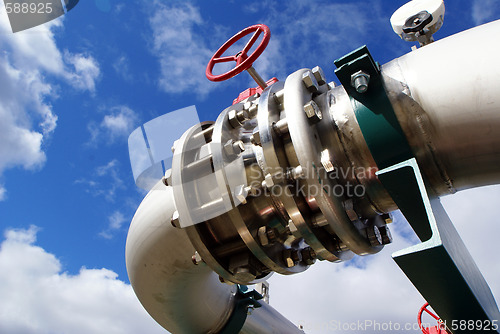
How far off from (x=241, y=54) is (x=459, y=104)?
45.4 inches

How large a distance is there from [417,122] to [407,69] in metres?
0.23

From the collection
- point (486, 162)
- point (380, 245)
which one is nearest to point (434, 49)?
point (486, 162)

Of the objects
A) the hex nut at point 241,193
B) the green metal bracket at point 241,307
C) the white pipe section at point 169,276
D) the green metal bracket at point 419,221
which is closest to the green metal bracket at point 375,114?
the green metal bracket at point 419,221

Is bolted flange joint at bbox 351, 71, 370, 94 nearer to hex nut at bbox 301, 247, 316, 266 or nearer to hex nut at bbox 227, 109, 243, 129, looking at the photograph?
hex nut at bbox 227, 109, 243, 129

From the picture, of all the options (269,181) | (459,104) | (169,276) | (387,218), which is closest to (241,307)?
(169,276)

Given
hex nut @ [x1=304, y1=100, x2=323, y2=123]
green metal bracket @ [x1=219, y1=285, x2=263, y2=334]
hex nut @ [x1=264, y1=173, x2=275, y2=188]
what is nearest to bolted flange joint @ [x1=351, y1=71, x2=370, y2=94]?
hex nut @ [x1=304, y1=100, x2=323, y2=123]

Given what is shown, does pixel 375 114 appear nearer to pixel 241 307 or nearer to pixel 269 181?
pixel 269 181

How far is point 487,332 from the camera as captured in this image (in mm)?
1137

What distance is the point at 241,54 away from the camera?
2051 millimetres

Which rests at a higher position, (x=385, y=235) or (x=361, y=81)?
(x=361, y=81)

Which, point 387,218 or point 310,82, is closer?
point 310,82

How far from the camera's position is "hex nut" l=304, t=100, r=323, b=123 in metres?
1.48

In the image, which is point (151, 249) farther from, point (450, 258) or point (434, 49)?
point (434, 49)

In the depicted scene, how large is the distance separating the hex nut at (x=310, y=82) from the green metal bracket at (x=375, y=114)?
0.69 feet
